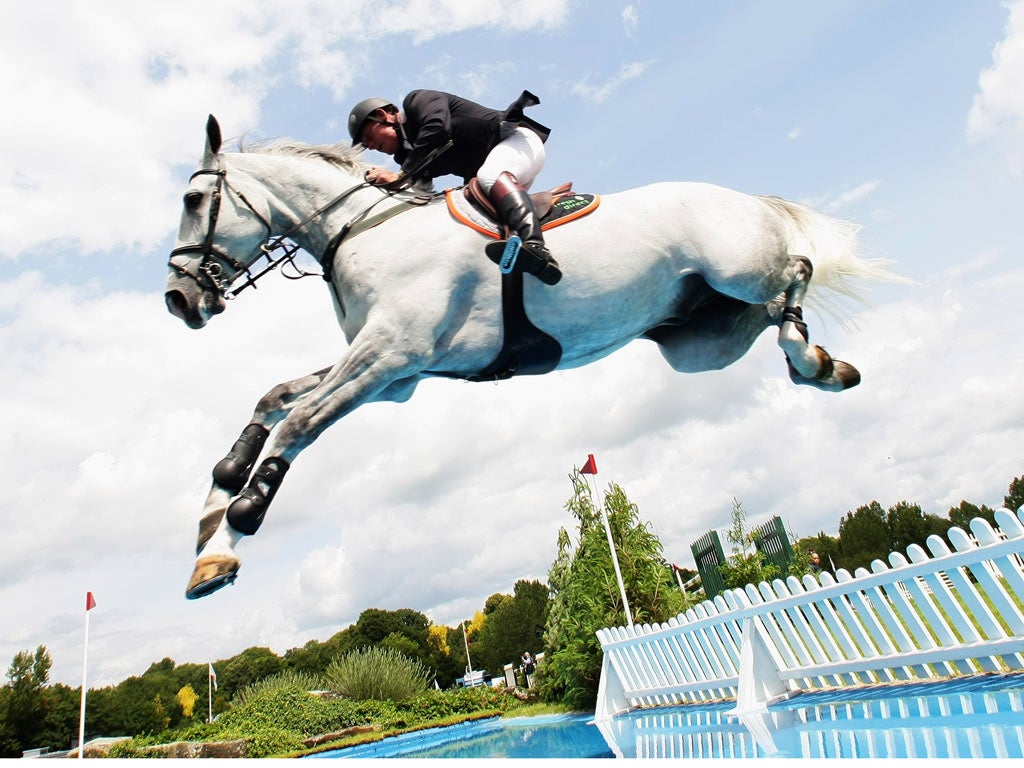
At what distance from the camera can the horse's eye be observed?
3258 mm

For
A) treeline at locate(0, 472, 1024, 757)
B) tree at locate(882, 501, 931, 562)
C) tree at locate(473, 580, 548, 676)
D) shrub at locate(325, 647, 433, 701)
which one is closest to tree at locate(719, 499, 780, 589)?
treeline at locate(0, 472, 1024, 757)

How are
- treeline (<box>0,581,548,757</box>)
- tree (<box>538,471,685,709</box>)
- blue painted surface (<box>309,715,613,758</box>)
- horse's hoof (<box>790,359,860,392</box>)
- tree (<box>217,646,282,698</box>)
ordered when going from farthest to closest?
tree (<box>217,646,282,698</box>)
treeline (<box>0,581,548,757</box>)
tree (<box>538,471,685,709</box>)
blue painted surface (<box>309,715,613,758</box>)
horse's hoof (<box>790,359,860,392</box>)

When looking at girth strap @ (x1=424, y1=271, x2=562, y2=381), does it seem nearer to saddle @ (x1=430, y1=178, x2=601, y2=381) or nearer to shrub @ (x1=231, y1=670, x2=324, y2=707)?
saddle @ (x1=430, y1=178, x2=601, y2=381)

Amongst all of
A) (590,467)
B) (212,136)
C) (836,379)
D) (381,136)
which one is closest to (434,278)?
(381,136)

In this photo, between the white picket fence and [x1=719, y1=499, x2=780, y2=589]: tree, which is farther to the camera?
[x1=719, y1=499, x2=780, y2=589]: tree

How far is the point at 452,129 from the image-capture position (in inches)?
136

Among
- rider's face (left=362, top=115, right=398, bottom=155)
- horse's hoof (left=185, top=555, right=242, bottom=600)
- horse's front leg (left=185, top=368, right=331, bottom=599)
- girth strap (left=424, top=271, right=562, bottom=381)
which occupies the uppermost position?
rider's face (left=362, top=115, right=398, bottom=155)

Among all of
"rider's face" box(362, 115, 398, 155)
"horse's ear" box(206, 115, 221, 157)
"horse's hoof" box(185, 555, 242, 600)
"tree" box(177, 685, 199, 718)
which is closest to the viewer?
"horse's hoof" box(185, 555, 242, 600)

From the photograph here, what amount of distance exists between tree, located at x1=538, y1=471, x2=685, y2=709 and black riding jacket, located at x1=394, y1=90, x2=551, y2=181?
9207 mm

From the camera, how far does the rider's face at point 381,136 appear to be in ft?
11.5

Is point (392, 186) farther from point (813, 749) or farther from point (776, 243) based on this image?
point (813, 749)

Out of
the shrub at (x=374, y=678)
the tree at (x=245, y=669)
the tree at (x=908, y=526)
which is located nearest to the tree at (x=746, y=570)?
the shrub at (x=374, y=678)

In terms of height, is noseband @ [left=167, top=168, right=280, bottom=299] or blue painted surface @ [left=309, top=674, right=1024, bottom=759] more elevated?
noseband @ [left=167, top=168, right=280, bottom=299]

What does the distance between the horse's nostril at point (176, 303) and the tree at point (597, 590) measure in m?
9.41
